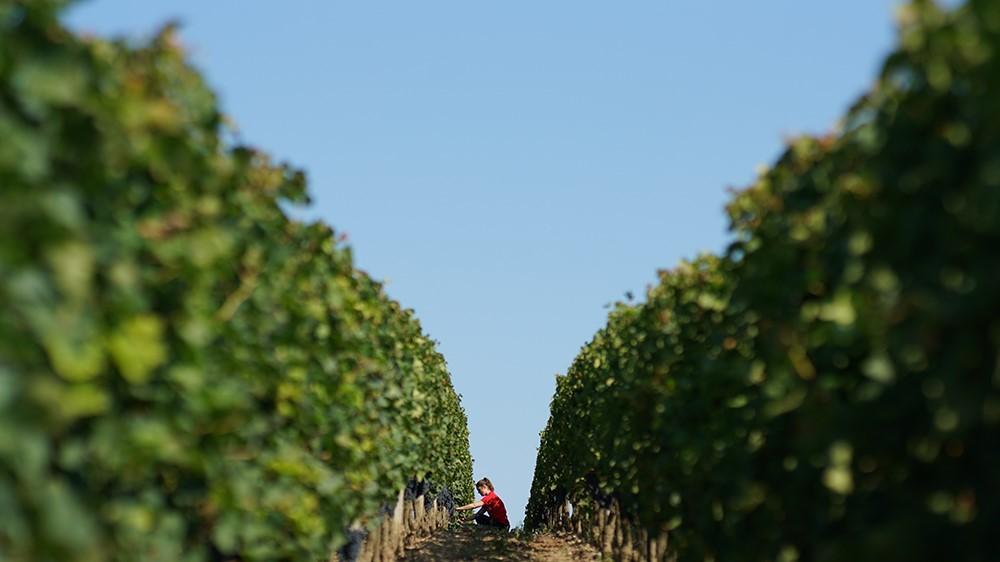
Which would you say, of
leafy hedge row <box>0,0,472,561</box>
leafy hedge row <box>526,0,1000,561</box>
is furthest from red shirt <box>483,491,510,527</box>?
leafy hedge row <box>526,0,1000,561</box>

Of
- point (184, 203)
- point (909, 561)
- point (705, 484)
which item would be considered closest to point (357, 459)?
point (705, 484)

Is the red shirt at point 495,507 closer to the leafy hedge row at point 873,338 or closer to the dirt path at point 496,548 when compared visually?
the dirt path at point 496,548

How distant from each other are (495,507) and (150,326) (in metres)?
25.3

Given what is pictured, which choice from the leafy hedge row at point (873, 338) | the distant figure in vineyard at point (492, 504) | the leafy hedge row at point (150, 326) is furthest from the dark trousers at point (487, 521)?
the leafy hedge row at point (873, 338)

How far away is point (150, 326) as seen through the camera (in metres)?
4.50

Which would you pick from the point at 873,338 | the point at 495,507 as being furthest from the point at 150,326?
the point at 495,507

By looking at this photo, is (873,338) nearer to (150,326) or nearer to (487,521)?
(150,326)

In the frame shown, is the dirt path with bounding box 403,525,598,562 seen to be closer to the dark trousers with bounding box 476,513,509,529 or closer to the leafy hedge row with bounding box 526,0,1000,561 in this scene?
the dark trousers with bounding box 476,513,509,529

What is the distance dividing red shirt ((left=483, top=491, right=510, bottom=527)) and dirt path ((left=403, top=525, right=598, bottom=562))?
0.40 metres

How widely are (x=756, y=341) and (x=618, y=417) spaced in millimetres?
6057

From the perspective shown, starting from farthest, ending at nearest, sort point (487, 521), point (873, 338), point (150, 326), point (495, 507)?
1. point (487, 521)
2. point (495, 507)
3. point (873, 338)
4. point (150, 326)

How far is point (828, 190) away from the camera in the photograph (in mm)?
6367

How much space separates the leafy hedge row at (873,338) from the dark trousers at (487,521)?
816 inches

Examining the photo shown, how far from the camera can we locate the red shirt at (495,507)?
2914cm
